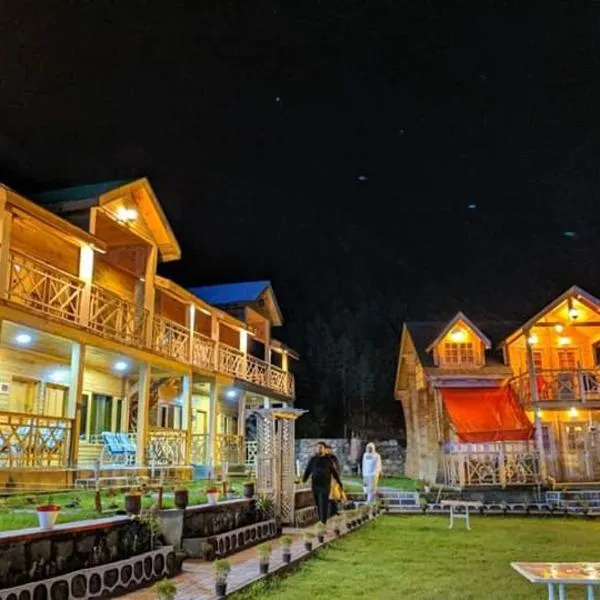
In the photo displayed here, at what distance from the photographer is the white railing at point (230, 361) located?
2286 cm

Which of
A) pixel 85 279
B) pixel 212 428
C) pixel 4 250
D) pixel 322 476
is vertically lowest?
pixel 322 476

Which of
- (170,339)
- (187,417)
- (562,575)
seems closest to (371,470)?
(187,417)

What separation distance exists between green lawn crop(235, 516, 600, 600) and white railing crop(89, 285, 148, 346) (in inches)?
298

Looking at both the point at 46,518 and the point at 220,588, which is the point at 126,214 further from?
the point at 220,588

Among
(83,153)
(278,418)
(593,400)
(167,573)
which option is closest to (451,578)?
(167,573)

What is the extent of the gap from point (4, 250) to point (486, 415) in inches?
713

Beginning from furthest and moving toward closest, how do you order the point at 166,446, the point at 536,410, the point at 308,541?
the point at 536,410
the point at 166,446
the point at 308,541

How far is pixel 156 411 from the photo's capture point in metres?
22.2

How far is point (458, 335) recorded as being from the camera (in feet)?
86.5

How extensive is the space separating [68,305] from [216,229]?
34.1 metres

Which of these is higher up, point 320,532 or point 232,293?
point 232,293

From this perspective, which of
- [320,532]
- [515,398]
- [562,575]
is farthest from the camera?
[515,398]

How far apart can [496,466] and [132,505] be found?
54.6ft

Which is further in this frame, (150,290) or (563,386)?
(563,386)
